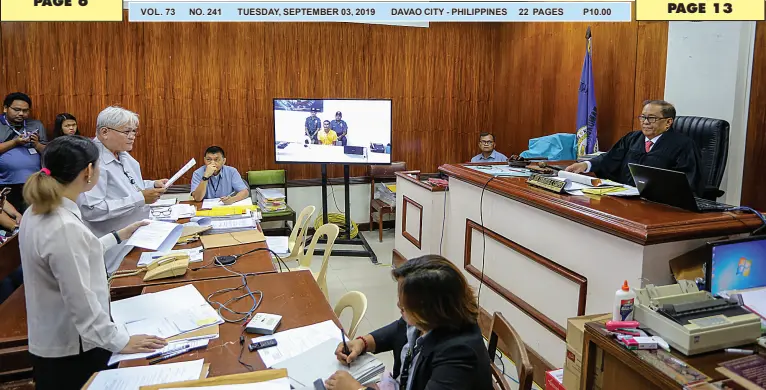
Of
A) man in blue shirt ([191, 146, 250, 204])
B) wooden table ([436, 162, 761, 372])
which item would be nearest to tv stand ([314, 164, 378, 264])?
man in blue shirt ([191, 146, 250, 204])

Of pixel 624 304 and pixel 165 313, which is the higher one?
pixel 624 304

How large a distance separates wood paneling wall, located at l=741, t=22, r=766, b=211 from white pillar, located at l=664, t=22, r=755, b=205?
30mm

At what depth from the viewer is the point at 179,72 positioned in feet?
17.6

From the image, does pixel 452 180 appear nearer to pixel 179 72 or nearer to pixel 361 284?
pixel 361 284

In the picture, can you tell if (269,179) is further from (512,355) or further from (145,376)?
(512,355)

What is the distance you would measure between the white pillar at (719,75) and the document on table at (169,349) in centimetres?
387

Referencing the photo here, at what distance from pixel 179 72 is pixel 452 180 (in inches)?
127

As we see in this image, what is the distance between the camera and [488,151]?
5.81m

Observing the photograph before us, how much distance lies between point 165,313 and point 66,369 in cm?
34

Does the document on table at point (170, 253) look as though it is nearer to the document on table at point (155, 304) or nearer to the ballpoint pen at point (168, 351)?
the document on table at point (155, 304)

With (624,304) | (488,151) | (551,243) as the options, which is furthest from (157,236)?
(488,151)

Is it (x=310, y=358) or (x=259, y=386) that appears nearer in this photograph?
(x=259, y=386)

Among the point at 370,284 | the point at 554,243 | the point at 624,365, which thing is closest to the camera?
the point at 624,365

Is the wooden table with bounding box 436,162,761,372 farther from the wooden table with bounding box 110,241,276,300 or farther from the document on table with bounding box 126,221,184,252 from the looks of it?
the document on table with bounding box 126,221,184,252
